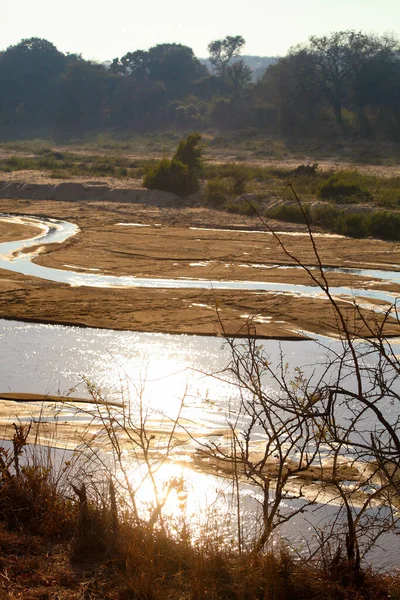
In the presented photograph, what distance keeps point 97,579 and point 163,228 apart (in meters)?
16.6

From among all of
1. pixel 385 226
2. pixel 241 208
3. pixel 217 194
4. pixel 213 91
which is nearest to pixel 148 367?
pixel 385 226

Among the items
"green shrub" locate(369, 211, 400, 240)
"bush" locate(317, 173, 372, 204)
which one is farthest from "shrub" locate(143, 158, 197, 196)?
"green shrub" locate(369, 211, 400, 240)

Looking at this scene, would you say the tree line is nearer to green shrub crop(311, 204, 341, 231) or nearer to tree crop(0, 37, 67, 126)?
tree crop(0, 37, 67, 126)

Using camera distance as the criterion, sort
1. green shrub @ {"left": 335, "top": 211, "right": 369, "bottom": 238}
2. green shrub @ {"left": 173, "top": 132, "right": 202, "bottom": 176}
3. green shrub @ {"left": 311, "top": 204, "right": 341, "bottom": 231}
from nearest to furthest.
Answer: green shrub @ {"left": 335, "top": 211, "right": 369, "bottom": 238}, green shrub @ {"left": 311, "top": 204, "right": 341, "bottom": 231}, green shrub @ {"left": 173, "top": 132, "right": 202, "bottom": 176}

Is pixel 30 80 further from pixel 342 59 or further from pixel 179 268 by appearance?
pixel 179 268

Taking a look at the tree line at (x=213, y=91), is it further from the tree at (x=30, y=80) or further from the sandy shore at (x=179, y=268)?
the sandy shore at (x=179, y=268)

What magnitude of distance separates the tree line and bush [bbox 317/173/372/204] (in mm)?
24010

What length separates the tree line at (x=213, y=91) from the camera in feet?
163

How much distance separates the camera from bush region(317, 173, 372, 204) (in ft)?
76.6

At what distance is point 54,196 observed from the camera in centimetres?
2659

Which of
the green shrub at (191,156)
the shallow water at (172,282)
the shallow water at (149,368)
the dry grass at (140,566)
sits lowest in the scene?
the shallow water at (149,368)

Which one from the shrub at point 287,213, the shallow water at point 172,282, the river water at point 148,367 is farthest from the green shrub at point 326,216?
the river water at point 148,367

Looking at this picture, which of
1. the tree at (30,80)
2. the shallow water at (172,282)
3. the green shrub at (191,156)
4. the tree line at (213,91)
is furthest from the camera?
the tree at (30,80)

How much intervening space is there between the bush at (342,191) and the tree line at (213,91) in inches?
945
